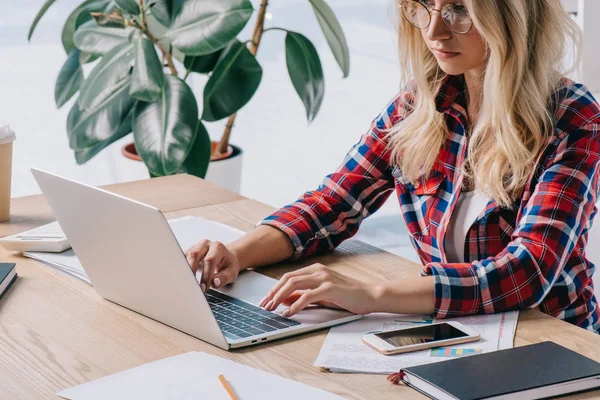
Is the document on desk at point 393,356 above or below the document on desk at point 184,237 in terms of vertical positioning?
above

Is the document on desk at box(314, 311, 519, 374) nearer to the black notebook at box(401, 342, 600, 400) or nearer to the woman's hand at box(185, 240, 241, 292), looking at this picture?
the black notebook at box(401, 342, 600, 400)

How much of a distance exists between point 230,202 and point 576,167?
2.47 feet

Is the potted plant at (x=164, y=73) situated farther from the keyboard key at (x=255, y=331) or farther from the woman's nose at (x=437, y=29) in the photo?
the keyboard key at (x=255, y=331)

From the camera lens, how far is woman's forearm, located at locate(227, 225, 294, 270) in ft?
4.75

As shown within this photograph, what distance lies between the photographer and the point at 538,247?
130 cm

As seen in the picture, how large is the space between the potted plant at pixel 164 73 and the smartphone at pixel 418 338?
5.18 feet

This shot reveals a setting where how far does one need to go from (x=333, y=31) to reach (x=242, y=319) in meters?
1.98

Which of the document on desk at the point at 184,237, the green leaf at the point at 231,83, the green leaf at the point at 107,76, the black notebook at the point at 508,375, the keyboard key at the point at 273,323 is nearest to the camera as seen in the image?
the black notebook at the point at 508,375

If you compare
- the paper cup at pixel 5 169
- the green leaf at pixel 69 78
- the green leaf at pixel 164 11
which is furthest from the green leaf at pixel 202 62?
the paper cup at pixel 5 169

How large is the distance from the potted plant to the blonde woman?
1.11 meters

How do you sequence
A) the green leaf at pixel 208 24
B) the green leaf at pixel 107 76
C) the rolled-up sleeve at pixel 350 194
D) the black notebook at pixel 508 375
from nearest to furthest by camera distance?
1. the black notebook at pixel 508 375
2. the rolled-up sleeve at pixel 350 194
3. the green leaf at pixel 208 24
4. the green leaf at pixel 107 76

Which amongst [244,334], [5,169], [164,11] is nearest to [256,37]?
[164,11]

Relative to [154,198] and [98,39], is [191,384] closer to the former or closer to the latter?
[154,198]

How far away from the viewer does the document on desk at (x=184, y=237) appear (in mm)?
1454
